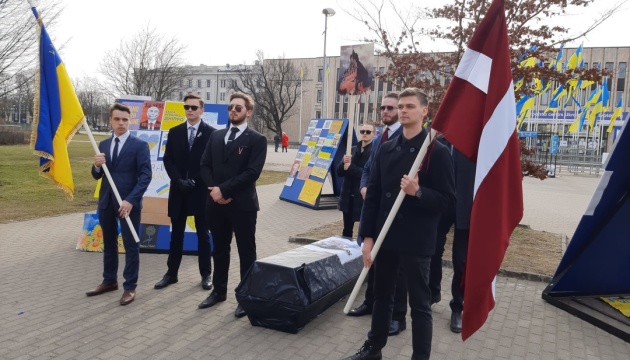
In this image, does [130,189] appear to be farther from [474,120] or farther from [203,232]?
[474,120]

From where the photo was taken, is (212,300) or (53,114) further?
(53,114)

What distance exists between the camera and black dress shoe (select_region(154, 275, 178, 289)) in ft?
19.2

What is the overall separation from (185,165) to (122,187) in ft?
2.64

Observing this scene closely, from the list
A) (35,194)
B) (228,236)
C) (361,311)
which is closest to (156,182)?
(228,236)

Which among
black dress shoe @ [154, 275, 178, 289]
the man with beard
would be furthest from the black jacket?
black dress shoe @ [154, 275, 178, 289]

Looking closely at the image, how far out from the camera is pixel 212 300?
5.30m

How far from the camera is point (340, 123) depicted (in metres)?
13.9

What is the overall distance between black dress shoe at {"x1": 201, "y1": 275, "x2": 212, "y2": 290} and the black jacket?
1.99 metres

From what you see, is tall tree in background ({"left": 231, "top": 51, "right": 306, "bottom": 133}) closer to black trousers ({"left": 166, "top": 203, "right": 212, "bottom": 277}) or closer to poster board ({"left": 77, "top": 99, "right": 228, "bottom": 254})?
poster board ({"left": 77, "top": 99, "right": 228, "bottom": 254})

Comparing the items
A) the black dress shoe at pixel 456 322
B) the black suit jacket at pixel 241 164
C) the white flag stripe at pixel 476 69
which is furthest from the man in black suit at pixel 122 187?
the white flag stripe at pixel 476 69

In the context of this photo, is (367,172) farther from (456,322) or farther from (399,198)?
(399,198)

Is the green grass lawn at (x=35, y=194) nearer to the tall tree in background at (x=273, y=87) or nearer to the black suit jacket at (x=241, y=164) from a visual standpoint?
the black suit jacket at (x=241, y=164)

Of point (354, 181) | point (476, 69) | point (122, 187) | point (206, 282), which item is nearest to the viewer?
point (476, 69)

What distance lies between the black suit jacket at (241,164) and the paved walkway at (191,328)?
3.96 ft
